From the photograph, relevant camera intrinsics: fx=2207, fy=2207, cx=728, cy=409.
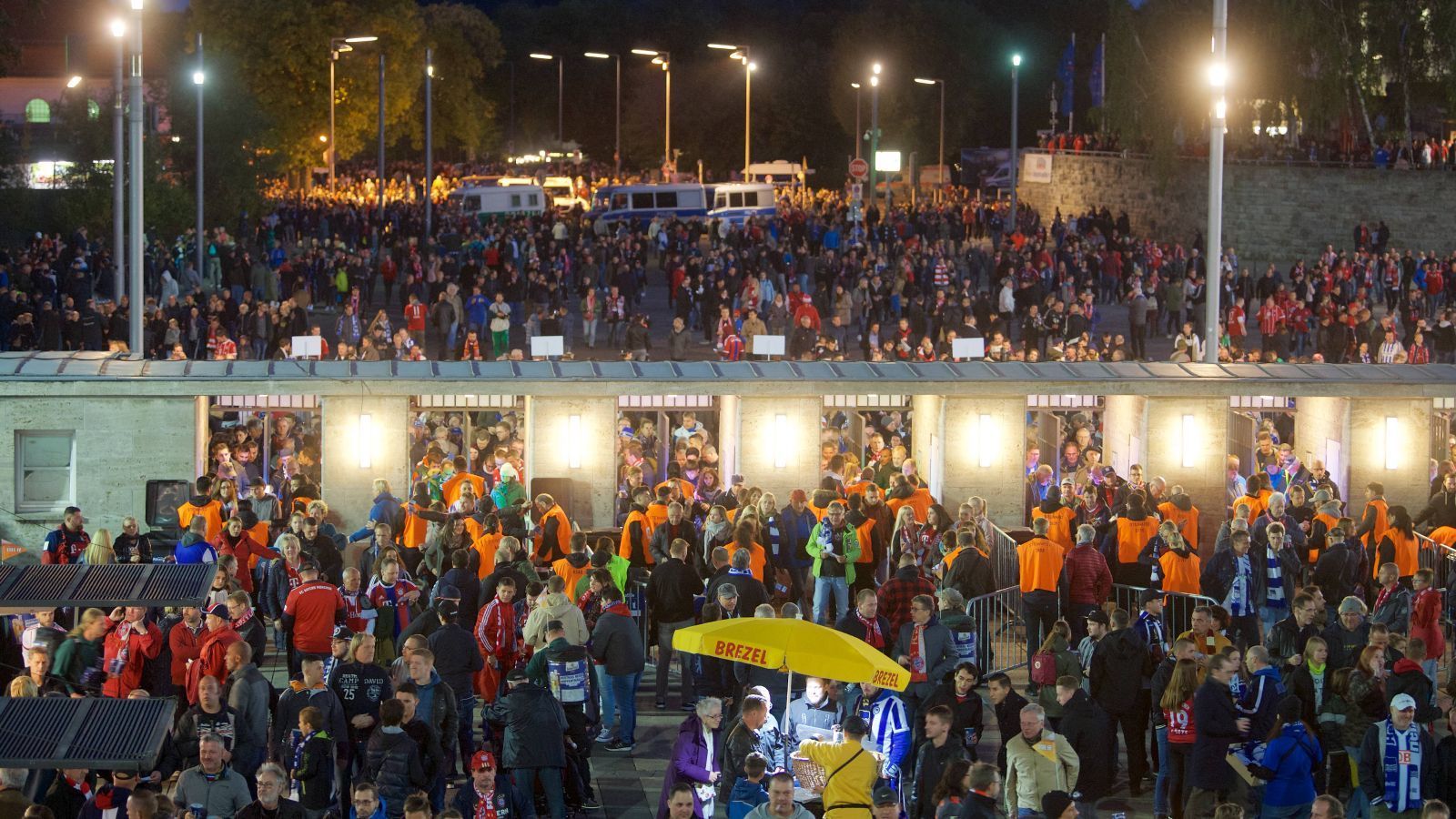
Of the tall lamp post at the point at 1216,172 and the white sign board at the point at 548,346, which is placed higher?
the tall lamp post at the point at 1216,172

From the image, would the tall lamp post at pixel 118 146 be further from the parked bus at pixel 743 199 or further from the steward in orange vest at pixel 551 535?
the parked bus at pixel 743 199

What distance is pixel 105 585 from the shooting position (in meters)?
12.1

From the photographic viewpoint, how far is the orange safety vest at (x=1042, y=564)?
18.2 metres

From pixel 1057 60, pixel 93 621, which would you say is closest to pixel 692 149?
pixel 1057 60

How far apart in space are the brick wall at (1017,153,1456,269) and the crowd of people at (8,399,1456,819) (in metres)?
35.8

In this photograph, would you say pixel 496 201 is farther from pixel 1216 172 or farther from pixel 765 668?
pixel 765 668

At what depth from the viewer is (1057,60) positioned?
98312 millimetres

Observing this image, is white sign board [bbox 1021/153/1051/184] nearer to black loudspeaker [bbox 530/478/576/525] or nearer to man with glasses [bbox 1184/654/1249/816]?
black loudspeaker [bbox 530/478/576/525]

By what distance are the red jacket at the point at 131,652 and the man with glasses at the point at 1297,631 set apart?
7805 mm

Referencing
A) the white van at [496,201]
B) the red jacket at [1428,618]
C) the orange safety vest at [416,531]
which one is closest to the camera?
the red jacket at [1428,618]

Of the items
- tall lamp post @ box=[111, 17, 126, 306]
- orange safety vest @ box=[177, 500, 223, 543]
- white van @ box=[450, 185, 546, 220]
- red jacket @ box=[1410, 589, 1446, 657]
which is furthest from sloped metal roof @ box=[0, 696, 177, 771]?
white van @ box=[450, 185, 546, 220]

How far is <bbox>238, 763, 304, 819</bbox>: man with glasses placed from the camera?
11.6 metres

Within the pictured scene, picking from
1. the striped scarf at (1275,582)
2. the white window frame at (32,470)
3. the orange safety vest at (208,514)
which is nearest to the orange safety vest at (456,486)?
the orange safety vest at (208,514)

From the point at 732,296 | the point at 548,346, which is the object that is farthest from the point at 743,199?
the point at 548,346
